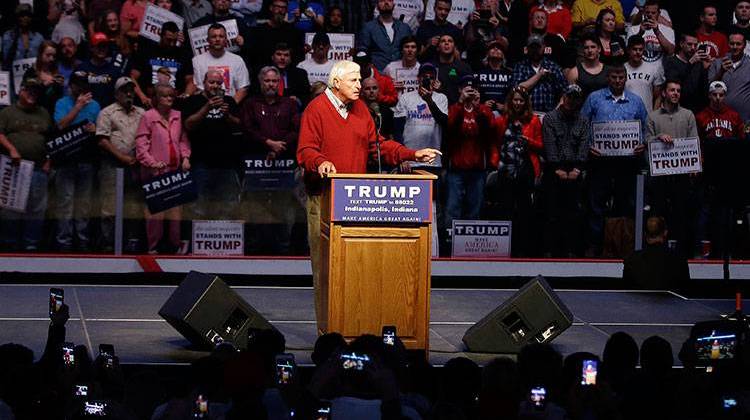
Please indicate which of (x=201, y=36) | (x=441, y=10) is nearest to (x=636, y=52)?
(x=441, y=10)

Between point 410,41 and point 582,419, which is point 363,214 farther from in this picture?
point 410,41

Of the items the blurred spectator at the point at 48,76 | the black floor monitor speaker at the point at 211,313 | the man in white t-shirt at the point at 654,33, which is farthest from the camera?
the man in white t-shirt at the point at 654,33

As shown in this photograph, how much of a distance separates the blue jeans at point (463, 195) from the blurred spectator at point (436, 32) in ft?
7.29

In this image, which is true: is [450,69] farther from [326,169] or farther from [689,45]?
[326,169]

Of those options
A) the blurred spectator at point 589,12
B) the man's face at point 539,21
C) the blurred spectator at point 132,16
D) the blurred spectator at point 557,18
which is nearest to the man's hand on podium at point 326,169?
the blurred spectator at point 132,16

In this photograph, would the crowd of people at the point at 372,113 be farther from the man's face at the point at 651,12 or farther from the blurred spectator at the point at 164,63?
the man's face at the point at 651,12

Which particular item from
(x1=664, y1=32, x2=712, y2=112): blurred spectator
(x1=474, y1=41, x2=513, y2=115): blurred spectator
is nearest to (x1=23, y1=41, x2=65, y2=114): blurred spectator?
(x1=474, y1=41, x2=513, y2=115): blurred spectator

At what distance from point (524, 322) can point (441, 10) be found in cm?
819

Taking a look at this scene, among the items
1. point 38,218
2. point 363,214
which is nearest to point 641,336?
point 363,214

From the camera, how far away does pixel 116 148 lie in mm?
18078

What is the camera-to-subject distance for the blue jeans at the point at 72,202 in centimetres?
1780

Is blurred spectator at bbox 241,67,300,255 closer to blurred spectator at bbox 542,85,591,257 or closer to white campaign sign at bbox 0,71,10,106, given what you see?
white campaign sign at bbox 0,71,10,106

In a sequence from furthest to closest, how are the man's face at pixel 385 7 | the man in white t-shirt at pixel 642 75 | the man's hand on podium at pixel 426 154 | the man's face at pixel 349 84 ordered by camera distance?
the man's face at pixel 385 7 < the man in white t-shirt at pixel 642 75 < the man's face at pixel 349 84 < the man's hand on podium at pixel 426 154

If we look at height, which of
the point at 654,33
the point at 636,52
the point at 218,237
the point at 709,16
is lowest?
the point at 218,237
